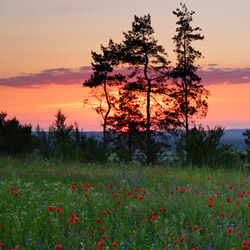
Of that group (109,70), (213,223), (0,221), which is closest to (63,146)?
(0,221)

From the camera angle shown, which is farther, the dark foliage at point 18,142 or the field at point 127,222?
the dark foliage at point 18,142

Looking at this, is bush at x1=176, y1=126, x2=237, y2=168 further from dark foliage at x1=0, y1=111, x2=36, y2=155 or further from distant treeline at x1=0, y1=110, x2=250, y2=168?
dark foliage at x1=0, y1=111, x2=36, y2=155

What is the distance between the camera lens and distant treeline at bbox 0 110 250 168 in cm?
1503

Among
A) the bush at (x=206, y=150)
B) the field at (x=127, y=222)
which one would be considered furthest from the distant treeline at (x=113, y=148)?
the field at (x=127, y=222)

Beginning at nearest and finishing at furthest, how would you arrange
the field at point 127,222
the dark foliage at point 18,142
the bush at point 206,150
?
the field at point 127,222
the bush at point 206,150
the dark foliage at point 18,142

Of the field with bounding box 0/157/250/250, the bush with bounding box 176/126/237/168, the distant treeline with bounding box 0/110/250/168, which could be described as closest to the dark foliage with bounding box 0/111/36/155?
the distant treeline with bounding box 0/110/250/168

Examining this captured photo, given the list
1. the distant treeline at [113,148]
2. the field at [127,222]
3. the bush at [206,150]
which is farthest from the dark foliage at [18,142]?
the field at [127,222]

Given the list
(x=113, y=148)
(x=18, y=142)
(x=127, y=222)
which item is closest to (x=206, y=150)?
(x=113, y=148)

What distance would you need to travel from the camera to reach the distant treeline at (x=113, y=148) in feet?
49.3

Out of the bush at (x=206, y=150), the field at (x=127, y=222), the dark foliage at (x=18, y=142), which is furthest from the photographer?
the dark foliage at (x=18, y=142)

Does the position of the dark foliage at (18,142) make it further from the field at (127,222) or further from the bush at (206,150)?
the field at (127,222)

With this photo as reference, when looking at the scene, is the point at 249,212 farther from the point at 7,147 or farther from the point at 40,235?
the point at 7,147

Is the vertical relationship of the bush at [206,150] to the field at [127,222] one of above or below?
above

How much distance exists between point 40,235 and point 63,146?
14.3 m
